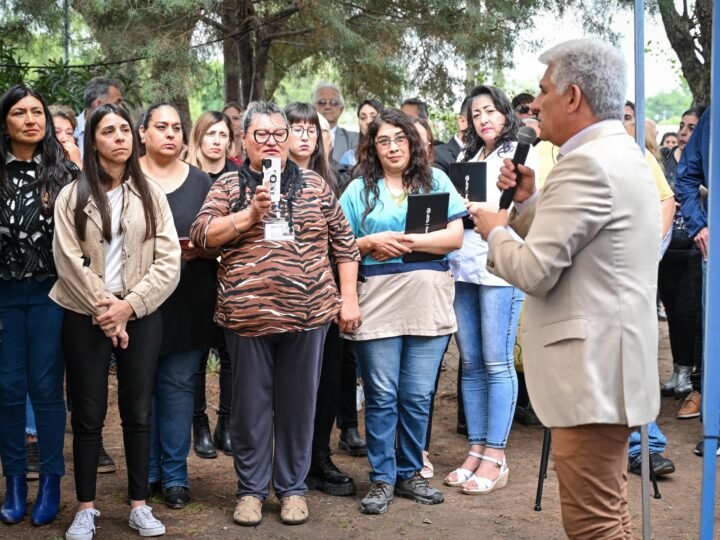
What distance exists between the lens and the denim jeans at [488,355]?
5.82 metres

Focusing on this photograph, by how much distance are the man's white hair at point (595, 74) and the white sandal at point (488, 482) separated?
9.81 ft

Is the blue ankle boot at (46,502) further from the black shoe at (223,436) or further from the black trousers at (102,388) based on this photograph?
the black shoe at (223,436)

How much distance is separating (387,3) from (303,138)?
8.87 feet

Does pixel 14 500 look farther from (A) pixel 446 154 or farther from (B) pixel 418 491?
(A) pixel 446 154

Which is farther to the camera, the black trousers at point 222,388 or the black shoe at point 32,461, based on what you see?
the black trousers at point 222,388

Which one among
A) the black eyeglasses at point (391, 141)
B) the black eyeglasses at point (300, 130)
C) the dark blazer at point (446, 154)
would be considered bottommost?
the dark blazer at point (446, 154)

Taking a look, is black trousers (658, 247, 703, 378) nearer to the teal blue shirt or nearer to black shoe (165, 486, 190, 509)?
the teal blue shirt

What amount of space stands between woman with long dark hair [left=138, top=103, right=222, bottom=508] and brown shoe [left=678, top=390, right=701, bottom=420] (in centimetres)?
365

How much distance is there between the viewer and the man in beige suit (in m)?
3.18

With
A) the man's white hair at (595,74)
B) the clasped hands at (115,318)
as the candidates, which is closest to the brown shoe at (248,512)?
the clasped hands at (115,318)

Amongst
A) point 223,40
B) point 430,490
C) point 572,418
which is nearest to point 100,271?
point 430,490

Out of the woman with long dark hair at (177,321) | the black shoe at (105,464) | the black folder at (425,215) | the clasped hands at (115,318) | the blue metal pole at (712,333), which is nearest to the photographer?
the blue metal pole at (712,333)

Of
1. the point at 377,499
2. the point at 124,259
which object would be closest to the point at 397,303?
the point at 377,499

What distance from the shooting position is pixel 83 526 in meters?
4.88
